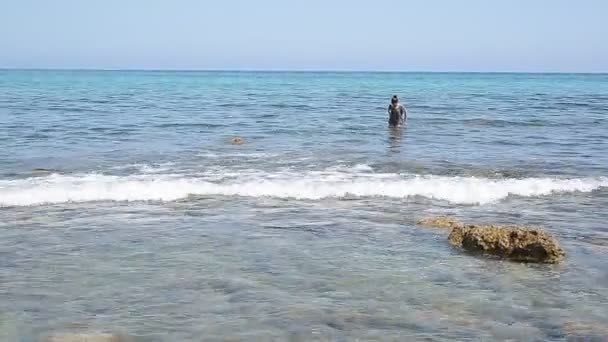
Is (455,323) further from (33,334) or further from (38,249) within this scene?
(38,249)

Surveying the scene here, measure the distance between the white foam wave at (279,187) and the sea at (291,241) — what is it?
0.16ft

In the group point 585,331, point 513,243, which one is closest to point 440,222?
point 513,243

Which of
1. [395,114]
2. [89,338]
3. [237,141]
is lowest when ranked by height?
[89,338]

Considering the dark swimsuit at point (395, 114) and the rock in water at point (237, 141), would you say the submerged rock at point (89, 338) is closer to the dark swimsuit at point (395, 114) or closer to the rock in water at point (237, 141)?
the rock in water at point (237, 141)

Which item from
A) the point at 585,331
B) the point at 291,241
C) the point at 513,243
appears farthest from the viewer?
the point at 291,241

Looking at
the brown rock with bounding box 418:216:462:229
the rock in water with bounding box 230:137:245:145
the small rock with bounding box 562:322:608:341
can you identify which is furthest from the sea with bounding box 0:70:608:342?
the rock in water with bounding box 230:137:245:145

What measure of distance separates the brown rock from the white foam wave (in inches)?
80.5

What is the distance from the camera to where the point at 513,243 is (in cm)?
717

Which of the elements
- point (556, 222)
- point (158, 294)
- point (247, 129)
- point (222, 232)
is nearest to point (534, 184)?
point (556, 222)

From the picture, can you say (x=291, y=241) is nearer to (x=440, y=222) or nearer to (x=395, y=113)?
(x=440, y=222)

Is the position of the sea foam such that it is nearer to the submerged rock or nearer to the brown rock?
the brown rock

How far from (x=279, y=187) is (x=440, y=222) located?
12.4ft

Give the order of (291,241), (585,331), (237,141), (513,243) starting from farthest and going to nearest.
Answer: (237,141) < (291,241) < (513,243) < (585,331)

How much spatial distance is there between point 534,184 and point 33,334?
964 cm
